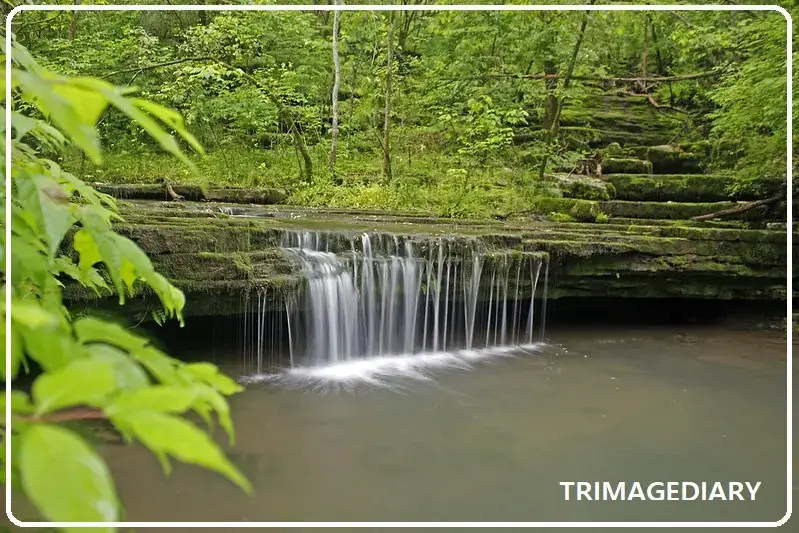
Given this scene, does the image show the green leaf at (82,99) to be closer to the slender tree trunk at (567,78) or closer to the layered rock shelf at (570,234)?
the layered rock shelf at (570,234)

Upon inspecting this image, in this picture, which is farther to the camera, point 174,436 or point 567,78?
point 567,78

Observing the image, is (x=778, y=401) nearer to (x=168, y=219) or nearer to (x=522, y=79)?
(x=168, y=219)

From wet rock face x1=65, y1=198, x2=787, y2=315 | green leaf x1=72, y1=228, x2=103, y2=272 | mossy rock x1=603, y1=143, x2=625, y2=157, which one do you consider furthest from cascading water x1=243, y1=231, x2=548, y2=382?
mossy rock x1=603, y1=143, x2=625, y2=157

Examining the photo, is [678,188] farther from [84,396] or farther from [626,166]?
[84,396]

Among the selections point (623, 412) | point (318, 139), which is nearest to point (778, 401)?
point (623, 412)

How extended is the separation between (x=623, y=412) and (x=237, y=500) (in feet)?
10.2

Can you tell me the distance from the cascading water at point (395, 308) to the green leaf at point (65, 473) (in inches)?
190

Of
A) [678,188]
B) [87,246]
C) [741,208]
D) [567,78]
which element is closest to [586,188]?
[678,188]

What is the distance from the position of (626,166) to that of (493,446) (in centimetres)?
910

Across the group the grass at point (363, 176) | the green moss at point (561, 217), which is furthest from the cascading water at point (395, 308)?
the grass at point (363, 176)

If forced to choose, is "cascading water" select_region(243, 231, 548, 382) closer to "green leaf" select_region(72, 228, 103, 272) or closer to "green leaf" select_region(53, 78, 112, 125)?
"green leaf" select_region(72, 228, 103, 272)

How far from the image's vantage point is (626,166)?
11.5m

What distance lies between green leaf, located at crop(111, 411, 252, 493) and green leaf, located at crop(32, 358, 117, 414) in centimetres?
4

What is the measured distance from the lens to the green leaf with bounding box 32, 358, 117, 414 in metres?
0.56
